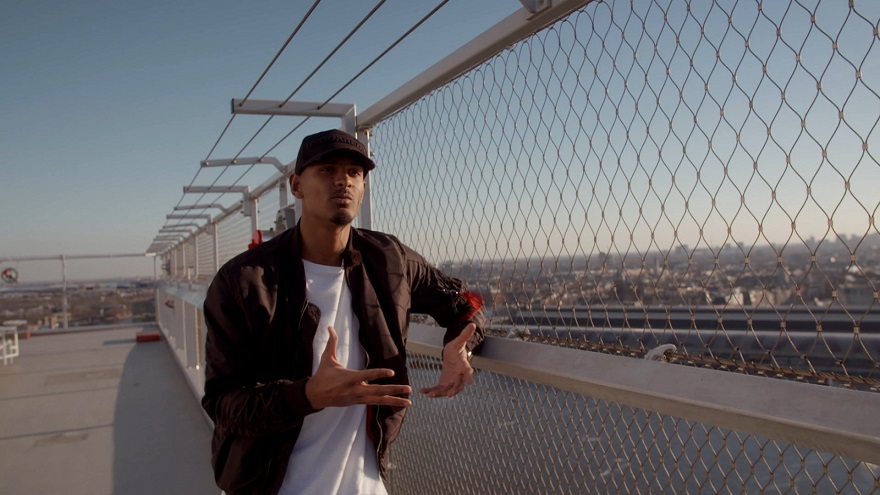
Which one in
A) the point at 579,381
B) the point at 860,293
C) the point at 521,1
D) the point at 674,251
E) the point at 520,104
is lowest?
the point at 579,381

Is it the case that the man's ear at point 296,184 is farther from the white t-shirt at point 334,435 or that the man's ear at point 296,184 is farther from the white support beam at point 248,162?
the white support beam at point 248,162

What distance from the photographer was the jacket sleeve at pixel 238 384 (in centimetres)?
178

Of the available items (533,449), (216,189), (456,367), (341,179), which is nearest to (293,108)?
(341,179)

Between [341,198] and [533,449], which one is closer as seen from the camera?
[341,198]

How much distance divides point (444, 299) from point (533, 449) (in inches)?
29.1

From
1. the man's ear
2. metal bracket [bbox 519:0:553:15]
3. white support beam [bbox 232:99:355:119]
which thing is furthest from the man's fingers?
white support beam [bbox 232:99:355:119]

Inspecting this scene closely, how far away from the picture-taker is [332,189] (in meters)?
2.17

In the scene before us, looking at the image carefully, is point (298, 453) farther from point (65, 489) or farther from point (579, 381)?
point (65, 489)

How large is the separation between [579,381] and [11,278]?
21.5m

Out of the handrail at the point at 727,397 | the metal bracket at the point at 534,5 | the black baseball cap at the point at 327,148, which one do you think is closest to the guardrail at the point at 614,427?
the handrail at the point at 727,397

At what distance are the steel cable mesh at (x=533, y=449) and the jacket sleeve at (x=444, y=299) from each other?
433 millimetres

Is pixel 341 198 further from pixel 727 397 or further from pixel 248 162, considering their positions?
pixel 248 162

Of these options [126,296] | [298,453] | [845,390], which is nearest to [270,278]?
[298,453]

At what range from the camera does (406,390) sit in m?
1.75
